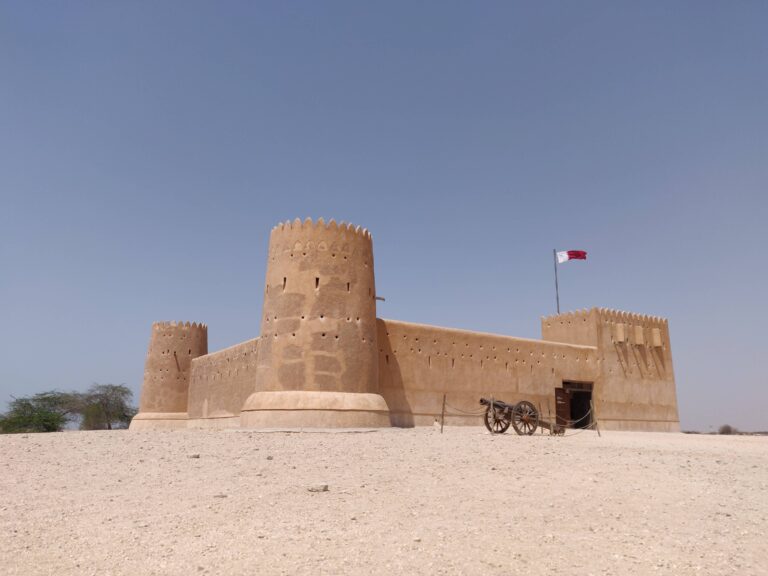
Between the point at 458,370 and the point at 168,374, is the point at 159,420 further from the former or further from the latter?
the point at 458,370

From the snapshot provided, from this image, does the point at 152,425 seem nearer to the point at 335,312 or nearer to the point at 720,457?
the point at 335,312

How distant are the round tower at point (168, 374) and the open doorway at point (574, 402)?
53.8ft

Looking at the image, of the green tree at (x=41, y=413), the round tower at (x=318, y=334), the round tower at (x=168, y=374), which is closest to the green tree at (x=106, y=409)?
the green tree at (x=41, y=413)

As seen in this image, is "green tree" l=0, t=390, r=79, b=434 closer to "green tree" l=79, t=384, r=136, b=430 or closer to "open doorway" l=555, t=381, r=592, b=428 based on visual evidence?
"green tree" l=79, t=384, r=136, b=430

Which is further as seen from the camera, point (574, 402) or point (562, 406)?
point (574, 402)

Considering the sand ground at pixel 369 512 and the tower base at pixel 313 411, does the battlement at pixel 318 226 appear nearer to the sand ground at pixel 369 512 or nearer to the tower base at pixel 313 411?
the tower base at pixel 313 411

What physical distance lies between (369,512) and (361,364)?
399 inches

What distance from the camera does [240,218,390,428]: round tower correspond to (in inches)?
598

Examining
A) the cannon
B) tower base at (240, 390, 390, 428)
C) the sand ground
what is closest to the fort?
tower base at (240, 390, 390, 428)

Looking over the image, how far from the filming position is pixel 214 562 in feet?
15.0

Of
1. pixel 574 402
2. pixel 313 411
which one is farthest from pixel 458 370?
pixel 574 402

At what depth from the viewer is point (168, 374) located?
2861 centimetres

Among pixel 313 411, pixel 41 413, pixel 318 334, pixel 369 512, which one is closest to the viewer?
pixel 369 512

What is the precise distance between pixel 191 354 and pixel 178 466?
72.6 ft
